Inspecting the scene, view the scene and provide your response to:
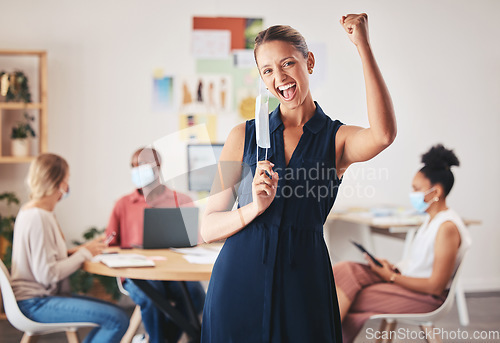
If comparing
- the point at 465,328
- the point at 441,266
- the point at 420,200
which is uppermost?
the point at 420,200

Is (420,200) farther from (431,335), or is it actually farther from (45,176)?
(45,176)

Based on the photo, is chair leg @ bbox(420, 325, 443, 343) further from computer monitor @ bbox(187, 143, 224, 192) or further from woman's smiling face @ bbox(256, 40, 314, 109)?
woman's smiling face @ bbox(256, 40, 314, 109)

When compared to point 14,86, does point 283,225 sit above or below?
below

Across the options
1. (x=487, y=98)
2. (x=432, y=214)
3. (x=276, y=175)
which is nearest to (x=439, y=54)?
(x=487, y=98)

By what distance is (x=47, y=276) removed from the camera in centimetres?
222

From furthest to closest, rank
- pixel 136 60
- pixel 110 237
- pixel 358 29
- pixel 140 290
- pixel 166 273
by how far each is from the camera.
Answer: pixel 136 60
pixel 110 237
pixel 140 290
pixel 166 273
pixel 358 29

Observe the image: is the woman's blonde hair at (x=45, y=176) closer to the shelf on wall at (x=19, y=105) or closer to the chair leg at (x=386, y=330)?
the chair leg at (x=386, y=330)

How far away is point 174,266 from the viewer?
2160 millimetres

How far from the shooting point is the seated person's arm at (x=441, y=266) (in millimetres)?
2135

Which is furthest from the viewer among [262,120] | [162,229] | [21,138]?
[21,138]

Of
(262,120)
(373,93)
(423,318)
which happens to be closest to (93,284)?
(423,318)

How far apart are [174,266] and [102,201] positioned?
2215 millimetres

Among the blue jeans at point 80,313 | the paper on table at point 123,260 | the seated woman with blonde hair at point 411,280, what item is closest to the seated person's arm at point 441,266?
the seated woman with blonde hair at point 411,280

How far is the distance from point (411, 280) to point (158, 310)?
1.22m
